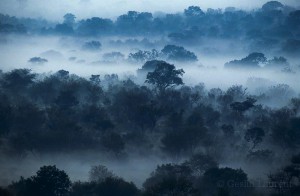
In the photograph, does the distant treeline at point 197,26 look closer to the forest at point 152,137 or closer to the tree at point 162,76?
the forest at point 152,137

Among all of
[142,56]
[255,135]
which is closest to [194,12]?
[142,56]

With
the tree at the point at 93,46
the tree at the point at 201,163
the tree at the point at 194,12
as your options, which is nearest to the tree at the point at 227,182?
the tree at the point at 201,163

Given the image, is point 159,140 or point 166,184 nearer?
point 166,184

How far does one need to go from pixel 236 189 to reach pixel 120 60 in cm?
7677

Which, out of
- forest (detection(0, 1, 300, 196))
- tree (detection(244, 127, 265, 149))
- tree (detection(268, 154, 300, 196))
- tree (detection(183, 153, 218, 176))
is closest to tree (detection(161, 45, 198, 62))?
forest (detection(0, 1, 300, 196))

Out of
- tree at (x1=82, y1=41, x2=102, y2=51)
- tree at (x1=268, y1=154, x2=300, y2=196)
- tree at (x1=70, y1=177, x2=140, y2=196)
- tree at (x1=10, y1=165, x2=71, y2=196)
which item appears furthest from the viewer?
tree at (x1=82, y1=41, x2=102, y2=51)

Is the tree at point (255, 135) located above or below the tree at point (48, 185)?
above

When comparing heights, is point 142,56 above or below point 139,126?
above

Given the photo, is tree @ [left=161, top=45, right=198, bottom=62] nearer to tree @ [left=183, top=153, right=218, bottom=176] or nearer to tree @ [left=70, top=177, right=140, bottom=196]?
tree @ [left=183, top=153, right=218, bottom=176]

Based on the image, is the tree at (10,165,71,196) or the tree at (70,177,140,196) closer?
the tree at (10,165,71,196)

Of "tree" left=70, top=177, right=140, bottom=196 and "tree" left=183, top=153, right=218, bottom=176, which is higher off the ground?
"tree" left=183, top=153, right=218, bottom=176

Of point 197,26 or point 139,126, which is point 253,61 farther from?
point 139,126

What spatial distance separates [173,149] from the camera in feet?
122

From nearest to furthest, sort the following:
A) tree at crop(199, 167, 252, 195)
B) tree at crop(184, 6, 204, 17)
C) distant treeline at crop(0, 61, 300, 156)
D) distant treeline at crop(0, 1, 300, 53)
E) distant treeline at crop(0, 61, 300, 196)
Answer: distant treeline at crop(0, 61, 300, 196), tree at crop(199, 167, 252, 195), distant treeline at crop(0, 61, 300, 156), distant treeline at crop(0, 1, 300, 53), tree at crop(184, 6, 204, 17)
